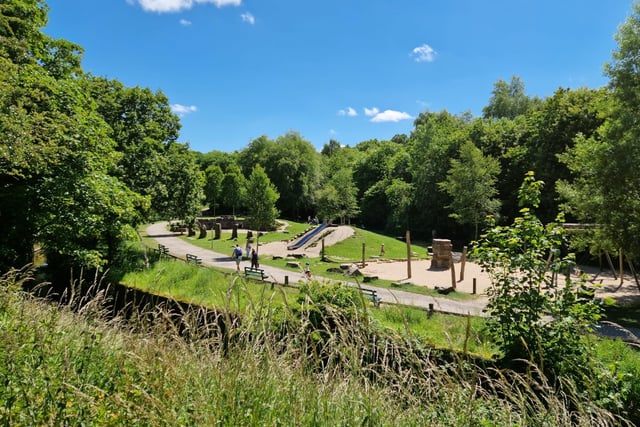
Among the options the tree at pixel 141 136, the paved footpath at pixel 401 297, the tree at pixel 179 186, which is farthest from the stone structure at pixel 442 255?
the tree at pixel 141 136

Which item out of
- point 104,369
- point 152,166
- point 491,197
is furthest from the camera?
point 491,197

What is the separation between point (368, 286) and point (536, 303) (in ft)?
39.7

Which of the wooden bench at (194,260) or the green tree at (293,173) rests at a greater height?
the green tree at (293,173)

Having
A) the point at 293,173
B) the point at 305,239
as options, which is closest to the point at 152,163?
the point at 305,239

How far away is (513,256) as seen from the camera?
5770 mm

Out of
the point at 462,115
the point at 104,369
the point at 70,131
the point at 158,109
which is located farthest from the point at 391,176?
the point at 104,369

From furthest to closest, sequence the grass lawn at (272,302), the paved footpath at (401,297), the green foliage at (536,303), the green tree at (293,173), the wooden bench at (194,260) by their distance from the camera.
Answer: the green tree at (293,173) → the wooden bench at (194,260) → the paved footpath at (401,297) → the grass lawn at (272,302) → the green foliage at (536,303)

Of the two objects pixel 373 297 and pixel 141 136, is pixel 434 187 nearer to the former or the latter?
pixel 141 136

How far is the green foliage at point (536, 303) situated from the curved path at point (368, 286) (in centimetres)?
66

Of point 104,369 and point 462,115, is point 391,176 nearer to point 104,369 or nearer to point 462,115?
point 462,115

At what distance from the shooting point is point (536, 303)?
545 cm

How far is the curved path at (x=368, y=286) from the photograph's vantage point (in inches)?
511

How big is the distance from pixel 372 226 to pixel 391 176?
Answer: 8847mm

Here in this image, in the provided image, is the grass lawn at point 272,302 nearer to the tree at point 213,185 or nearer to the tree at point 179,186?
the tree at point 179,186
